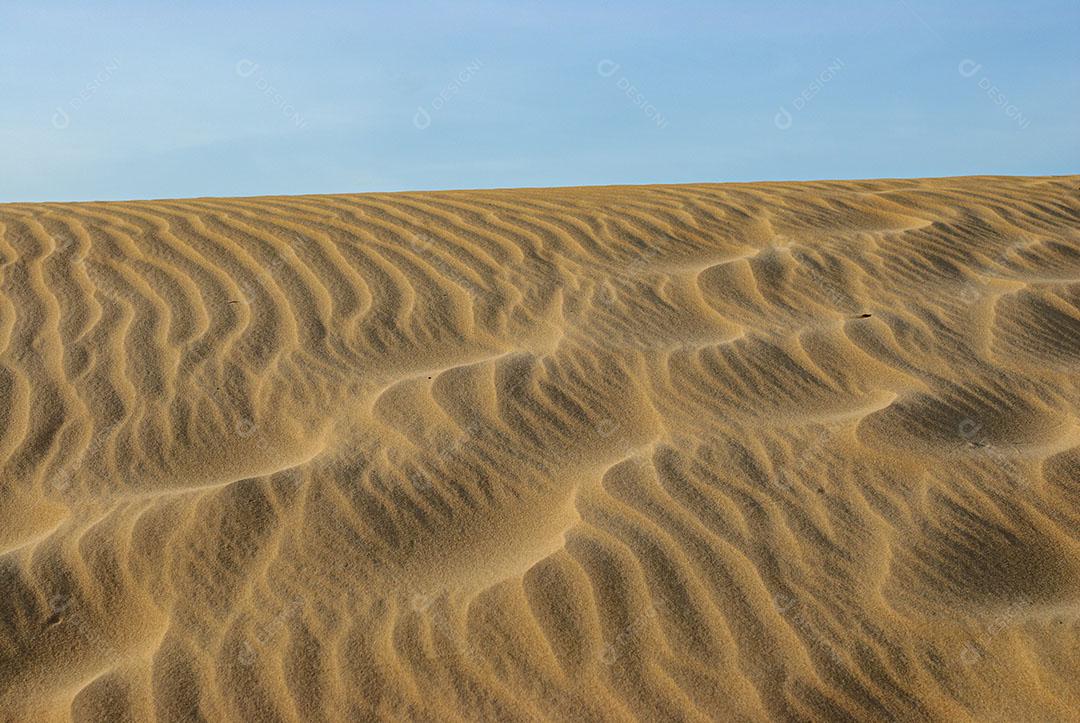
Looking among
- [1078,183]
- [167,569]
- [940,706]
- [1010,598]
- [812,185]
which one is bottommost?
[940,706]

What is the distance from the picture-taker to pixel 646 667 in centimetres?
243

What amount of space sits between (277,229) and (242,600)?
2834mm

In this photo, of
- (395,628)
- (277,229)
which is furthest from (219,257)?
(395,628)

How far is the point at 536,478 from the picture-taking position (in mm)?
3084

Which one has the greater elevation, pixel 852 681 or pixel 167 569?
pixel 167 569

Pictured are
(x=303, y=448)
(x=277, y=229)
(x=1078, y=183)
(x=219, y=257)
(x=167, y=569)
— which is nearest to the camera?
(x=167, y=569)

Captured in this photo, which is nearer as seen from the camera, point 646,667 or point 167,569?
point 646,667

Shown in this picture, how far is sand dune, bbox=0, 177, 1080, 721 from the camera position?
2.41m

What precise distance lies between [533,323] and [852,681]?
2092mm

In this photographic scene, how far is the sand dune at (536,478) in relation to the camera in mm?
2414

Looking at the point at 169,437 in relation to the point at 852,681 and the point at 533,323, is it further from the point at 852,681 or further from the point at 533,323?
the point at 852,681

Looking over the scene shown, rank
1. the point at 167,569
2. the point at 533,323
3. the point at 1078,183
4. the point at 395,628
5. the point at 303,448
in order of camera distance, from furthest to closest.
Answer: the point at 1078,183 < the point at 533,323 < the point at 303,448 < the point at 167,569 < the point at 395,628

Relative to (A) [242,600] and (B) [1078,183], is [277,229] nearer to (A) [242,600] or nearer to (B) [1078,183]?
(A) [242,600]


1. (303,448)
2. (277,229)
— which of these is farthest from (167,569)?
(277,229)
